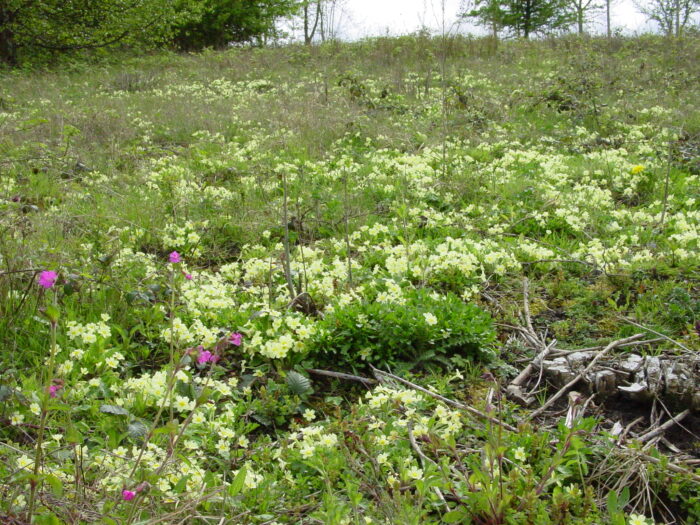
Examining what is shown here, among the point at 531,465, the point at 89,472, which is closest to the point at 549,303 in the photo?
the point at 531,465

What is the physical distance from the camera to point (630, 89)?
1147 cm

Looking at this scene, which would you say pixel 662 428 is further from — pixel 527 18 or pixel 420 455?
pixel 527 18

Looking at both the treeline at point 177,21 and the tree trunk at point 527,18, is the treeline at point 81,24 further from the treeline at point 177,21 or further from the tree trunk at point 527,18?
the tree trunk at point 527,18

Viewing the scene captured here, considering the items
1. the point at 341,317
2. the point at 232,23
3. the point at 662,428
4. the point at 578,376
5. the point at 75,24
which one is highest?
the point at 232,23

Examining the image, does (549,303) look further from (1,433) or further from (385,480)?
(1,433)

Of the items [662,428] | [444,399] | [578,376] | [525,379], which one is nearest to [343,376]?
[444,399]

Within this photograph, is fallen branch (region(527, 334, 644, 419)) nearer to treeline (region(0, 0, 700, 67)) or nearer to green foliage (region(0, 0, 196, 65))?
treeline (region(0, 0, 700, 67))

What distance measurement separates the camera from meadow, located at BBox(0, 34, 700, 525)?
214cm

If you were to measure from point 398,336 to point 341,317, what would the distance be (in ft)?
1.20

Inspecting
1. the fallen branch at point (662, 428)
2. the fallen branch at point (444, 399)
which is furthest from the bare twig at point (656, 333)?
the fallen branch at point (444, 399)

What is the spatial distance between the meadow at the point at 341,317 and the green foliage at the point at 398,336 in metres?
0.02

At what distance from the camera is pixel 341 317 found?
3398 millimetres

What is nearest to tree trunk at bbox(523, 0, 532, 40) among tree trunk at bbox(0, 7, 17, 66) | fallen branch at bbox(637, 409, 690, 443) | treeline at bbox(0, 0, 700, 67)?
treeline at bbox(0, 0, 700, 67)

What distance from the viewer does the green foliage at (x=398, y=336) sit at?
3.29 meters
